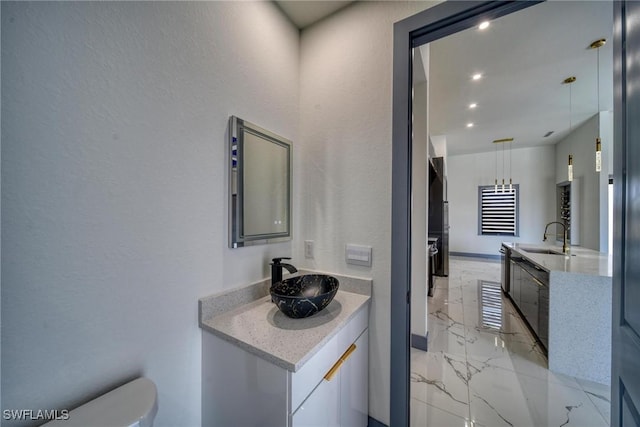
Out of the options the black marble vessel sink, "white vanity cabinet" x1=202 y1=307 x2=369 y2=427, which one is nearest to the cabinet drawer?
"white vanity cabinet" x1=202 y1=307 x2=369 y2=427

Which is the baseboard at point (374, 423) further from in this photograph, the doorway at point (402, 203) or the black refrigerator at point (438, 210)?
the black refrigerator at point (438, 210)

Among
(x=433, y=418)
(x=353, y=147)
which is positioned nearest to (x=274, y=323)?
(x=353, y=147)

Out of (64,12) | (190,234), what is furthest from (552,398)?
(64,12)

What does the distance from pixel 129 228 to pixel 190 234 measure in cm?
23

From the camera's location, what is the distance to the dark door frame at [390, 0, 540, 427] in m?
1.30

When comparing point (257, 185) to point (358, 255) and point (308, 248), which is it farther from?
point (358, 255)

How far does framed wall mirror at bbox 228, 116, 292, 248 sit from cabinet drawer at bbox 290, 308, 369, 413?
0.66 m

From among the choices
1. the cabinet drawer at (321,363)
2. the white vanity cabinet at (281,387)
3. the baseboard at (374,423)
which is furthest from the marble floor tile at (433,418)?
the cabinet drawer at (321,363)

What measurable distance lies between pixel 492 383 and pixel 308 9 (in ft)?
10.1

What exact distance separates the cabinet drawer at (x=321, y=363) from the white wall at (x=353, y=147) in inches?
10.2

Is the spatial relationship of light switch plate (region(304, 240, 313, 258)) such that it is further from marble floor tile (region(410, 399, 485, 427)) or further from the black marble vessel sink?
marble floor tile (region(410, 399, 485, 427))

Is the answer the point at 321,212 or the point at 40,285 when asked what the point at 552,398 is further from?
the point at 40,285

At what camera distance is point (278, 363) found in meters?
0.81

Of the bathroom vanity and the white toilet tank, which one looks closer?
the white toilet tank
